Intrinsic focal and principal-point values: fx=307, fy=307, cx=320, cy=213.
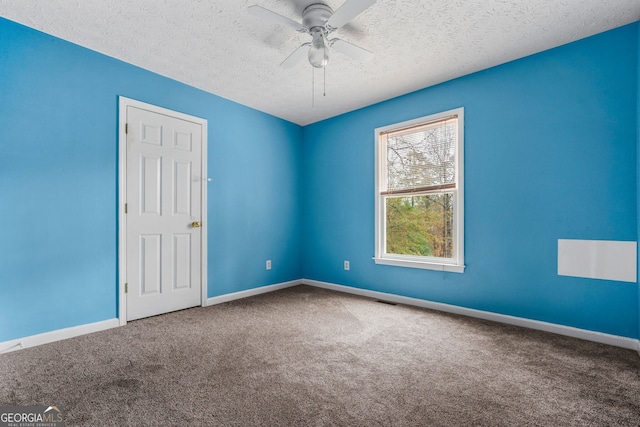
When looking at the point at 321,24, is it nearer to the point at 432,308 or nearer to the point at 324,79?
the point at 324,79

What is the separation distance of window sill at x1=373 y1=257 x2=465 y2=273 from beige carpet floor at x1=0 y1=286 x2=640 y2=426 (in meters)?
0.56

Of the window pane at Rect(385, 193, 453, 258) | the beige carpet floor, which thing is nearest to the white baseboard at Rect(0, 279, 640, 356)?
the beige carpet floor

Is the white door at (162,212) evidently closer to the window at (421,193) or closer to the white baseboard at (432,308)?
the white baseboard at (432,308)

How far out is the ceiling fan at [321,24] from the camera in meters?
1.93

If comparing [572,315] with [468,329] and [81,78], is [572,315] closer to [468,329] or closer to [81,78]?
[468,329]

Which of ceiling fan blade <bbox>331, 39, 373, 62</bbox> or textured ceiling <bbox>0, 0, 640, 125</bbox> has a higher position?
textured ceiling <bbox>0, 0, 640, 125</bbox>

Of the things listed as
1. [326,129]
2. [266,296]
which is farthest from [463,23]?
[266,296]

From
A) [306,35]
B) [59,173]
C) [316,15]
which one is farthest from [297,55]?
[59,173]

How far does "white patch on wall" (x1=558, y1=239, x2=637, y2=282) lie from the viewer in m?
2.42

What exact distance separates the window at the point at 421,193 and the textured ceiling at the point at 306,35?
604 millimetres

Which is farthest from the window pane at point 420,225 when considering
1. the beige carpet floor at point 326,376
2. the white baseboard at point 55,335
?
the white baseboard at point 55,335

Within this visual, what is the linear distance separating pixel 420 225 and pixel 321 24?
242 cm

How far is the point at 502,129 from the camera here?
9.92ft

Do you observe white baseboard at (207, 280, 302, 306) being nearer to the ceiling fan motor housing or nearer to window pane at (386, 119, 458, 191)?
window pane at (386, 119, 458, 191)
